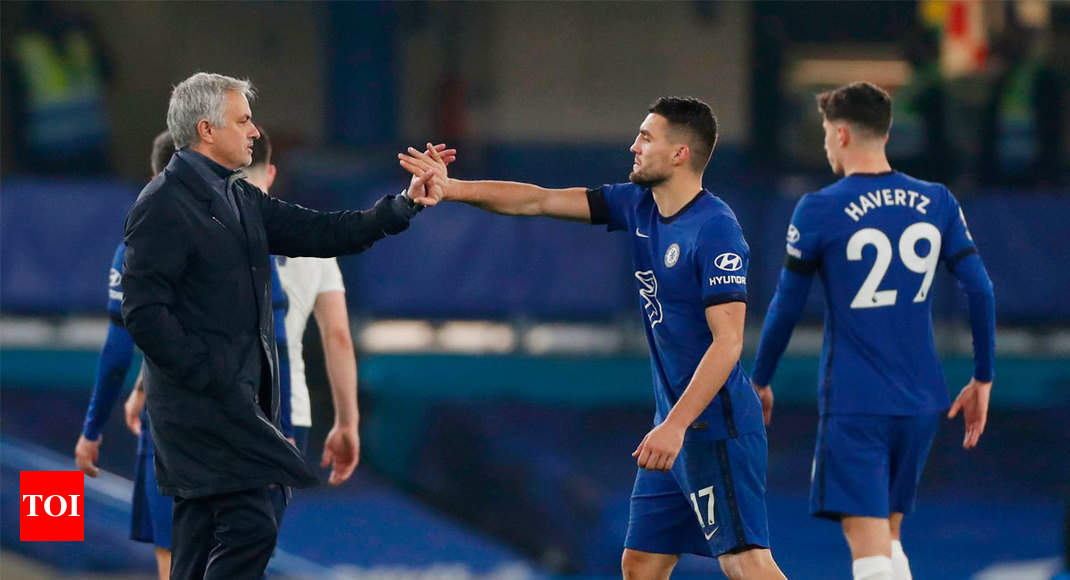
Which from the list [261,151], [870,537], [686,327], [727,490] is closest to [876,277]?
[870,537]

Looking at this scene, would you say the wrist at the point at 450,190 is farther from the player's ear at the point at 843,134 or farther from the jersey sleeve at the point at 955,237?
the jersey sleeve at the point at 955,237

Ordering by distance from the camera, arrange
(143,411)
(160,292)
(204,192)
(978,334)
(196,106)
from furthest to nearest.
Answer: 1. (143,411)
2. (978,334)
3. (196,106)
4. (204,192)
5. (160,292)

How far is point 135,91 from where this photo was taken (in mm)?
14938

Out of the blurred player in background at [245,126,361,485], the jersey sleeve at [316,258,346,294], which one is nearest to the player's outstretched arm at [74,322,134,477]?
the blurred player in background at [245,126,361,485]

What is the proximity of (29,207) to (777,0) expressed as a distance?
6560 millimetres

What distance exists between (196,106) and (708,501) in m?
2.02

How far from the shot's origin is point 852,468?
596 cm

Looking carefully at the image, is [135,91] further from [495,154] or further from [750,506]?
[750,506]

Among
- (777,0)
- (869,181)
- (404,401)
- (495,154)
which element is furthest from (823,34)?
(869,181)

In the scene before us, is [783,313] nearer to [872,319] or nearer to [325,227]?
[872,319]

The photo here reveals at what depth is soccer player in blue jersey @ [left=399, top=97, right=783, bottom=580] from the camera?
5.11m

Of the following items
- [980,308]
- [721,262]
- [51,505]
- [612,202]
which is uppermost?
[612,202]

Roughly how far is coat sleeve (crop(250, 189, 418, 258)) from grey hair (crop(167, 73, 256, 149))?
27 centimetres

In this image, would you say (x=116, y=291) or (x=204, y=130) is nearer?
(x=204, y=130)
